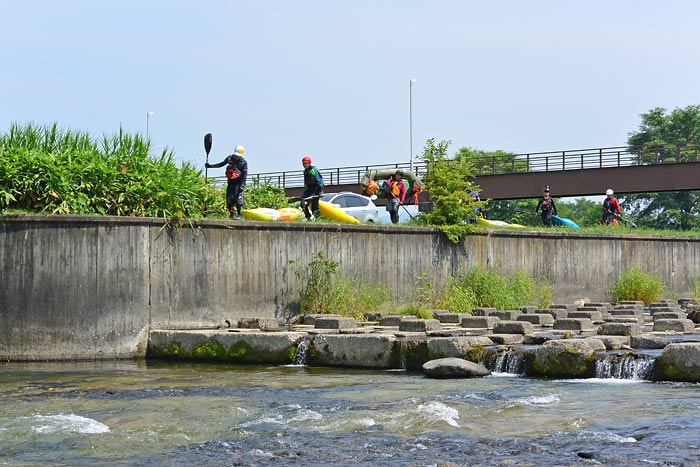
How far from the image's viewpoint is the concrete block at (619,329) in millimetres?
16172

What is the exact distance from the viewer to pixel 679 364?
13328 mm

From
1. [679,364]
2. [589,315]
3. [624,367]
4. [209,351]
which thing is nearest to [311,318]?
[209,351]

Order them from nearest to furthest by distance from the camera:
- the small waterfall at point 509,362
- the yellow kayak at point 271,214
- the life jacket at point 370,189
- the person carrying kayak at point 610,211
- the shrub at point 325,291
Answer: the small waterfall at point 509,362 → the shrub at point 325,291 → the yellow kayak at point 271,214 → the person carrying kayak at point 610,211 → the life jacket at point 370,189

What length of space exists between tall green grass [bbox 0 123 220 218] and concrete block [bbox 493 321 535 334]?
568 cm

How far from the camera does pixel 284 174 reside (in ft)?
198

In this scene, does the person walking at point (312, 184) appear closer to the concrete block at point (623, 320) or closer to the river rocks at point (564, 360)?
the concrete block at point (623, 320)

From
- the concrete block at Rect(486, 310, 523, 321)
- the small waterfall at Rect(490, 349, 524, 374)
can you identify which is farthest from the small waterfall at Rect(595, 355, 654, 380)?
the concrete block at Rect(486, 310, 523, 321)

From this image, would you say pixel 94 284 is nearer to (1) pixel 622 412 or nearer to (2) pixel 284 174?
(1) pixel 622 412

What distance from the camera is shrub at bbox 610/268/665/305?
26344mm

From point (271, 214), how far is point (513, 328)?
23.6 ft

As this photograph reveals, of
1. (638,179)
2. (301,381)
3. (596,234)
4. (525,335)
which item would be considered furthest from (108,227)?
(638,179)

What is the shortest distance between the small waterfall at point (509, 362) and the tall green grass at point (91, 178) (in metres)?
6.49

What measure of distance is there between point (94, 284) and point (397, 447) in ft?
29.7

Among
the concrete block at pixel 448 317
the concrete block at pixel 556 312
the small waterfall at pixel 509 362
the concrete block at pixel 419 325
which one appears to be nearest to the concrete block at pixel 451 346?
the small waterfall at pixel 509 362
